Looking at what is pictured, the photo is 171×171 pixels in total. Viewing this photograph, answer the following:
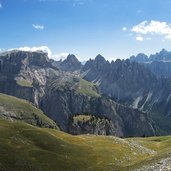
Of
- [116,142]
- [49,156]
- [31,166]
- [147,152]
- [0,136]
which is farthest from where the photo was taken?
[116,142]

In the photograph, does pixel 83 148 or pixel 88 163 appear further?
pixel 83 148

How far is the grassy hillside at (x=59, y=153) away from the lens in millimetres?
86625

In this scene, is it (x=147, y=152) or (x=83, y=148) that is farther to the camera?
(x=147, y=152)

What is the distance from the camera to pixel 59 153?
326ft

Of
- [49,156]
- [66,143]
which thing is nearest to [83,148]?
[66,143]

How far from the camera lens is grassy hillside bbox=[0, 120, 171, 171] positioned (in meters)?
86.6

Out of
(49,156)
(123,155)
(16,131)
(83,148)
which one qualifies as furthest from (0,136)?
(123,155)

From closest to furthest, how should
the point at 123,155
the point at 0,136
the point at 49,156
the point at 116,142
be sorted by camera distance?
the point at 49,156 < the point at 0,136 < the point at 123,155 < the point at 116,142

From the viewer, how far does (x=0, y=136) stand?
10156cm

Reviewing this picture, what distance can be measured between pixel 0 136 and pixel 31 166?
20.8m

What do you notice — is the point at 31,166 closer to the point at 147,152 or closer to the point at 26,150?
the point at 26,150

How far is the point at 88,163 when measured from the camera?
9581 cm

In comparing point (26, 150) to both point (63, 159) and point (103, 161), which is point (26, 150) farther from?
point (103, 161)

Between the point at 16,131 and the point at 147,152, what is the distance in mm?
42251
